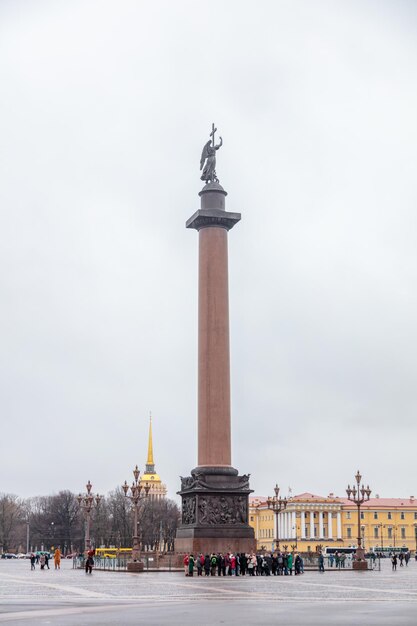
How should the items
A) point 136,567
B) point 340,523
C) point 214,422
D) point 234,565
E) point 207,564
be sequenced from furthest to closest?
1. point 340,523
2. point 214,422
3. point 136,567
4. point 207,564
5. point 234,565

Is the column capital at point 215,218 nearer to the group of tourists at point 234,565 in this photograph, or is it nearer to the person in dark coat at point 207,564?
the group of tourists at point 234,565

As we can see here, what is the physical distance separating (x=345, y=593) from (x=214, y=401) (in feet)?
78.8

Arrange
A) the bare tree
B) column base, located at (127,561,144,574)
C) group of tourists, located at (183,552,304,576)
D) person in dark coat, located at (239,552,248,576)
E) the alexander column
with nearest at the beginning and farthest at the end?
group of tourists, located at (183,552,304,576) → person in dark coat, located at (239,552,248,576) → the alexander column → column base, located at (127,561,144,574) → the bare tree

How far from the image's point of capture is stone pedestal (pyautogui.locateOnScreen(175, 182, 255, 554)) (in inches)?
1992

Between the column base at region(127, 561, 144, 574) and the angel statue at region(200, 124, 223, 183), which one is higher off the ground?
the angel statue at region(200, 124, 223, 183)

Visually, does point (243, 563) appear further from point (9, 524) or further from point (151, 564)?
point (9, 524)

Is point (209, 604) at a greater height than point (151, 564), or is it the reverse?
point (209, 604)

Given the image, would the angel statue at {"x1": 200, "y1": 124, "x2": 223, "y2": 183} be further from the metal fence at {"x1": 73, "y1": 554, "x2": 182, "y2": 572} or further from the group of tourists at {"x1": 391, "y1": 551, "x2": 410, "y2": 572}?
the group of tourists at {"x1": 391, "y1": 551, "x2": 410, "y2": 572}

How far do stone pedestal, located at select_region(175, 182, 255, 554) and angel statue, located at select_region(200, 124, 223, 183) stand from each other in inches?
44.0

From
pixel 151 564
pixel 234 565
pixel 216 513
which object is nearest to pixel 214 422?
pixel 216 513

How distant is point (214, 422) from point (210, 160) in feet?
55.9

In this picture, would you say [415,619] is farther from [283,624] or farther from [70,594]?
[70,594]

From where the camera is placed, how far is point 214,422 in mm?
53438

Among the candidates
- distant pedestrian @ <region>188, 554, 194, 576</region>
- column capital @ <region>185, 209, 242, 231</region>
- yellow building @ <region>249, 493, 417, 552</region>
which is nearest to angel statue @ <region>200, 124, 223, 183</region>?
column capital @ <region>185, 209, 242, 231</region>
